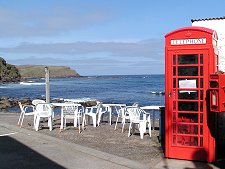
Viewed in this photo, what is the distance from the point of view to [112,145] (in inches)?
383

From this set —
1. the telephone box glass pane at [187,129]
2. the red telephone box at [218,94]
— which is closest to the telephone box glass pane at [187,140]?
the telephone box glass pane at [187,129]

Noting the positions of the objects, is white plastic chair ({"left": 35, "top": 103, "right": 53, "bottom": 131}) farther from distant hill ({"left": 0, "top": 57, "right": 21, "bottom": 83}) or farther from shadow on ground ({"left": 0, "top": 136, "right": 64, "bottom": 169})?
distant hill ({"left": 0, "top": 57, "right": 21, "bottom": 83})

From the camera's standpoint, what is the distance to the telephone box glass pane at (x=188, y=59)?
25.4 ft

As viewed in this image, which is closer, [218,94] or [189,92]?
[218,94]

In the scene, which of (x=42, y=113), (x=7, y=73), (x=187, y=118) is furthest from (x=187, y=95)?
(x=7, y=73)

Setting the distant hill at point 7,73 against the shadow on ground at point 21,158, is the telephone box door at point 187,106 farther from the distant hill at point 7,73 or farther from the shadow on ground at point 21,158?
the distant hill at point 7,73

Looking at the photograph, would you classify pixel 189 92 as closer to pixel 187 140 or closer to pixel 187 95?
pixel 187 95

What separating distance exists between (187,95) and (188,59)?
2.41 ft

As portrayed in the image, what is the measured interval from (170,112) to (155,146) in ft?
5.71

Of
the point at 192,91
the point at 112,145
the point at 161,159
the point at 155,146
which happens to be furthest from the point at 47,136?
the point at 192,91

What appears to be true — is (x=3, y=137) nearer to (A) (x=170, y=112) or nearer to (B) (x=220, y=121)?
(A) (x=170, y=112)

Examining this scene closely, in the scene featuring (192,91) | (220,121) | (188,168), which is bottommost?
(188,168)

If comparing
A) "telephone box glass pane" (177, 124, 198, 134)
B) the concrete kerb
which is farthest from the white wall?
the concrete kerb

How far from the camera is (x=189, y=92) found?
7.87m
